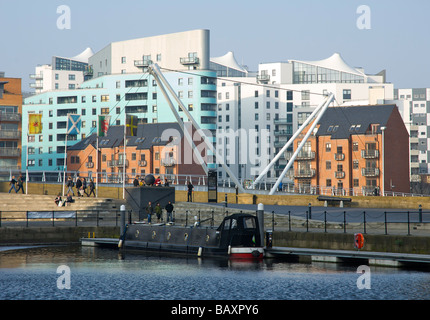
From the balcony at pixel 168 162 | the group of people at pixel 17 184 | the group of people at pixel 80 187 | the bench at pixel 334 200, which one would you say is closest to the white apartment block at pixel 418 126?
the balcony at pixel 168 162

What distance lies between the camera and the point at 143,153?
407ft

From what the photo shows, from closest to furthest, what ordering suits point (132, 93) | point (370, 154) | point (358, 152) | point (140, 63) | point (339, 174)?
1. point (370, 154)
2. point (358, 152)
3. point (339, 174)
4. point (132, 93)
5. point (140, 63)

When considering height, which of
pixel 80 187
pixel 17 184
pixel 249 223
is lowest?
pixel 249 223

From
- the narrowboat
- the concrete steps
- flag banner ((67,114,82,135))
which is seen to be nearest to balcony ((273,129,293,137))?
flag banner ((67,114,82,135))

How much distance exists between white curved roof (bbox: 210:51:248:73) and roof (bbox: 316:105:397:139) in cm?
8246

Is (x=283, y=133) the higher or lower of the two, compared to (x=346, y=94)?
lower

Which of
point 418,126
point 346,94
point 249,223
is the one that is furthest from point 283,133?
point 249,223

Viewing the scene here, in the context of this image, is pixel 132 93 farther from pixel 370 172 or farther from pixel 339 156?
pixel 370 172

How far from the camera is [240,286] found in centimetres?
2906

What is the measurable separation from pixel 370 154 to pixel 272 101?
206 ft

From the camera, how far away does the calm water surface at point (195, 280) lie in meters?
26.8

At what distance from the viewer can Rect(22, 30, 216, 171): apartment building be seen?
142 meters
